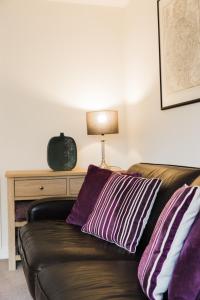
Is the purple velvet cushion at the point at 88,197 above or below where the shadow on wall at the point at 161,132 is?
below

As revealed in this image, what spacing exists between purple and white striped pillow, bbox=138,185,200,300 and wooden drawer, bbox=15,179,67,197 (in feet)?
5.40

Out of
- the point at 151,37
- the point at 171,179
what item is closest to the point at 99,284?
the point at 171,179

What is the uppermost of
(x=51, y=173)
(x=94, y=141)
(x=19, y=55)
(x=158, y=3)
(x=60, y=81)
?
(x=158, y=3)

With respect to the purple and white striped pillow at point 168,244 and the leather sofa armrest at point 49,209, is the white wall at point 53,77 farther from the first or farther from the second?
the purple and white striped pillow at point 168,244

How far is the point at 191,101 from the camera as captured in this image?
214 cm

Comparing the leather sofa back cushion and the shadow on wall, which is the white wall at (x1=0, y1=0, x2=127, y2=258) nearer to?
the shadow on wall

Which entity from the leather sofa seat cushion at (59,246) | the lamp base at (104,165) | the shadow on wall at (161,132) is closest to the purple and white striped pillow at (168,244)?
the leather sofa seat cushion at (59,246)

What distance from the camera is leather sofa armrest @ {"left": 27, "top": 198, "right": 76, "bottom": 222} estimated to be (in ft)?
7.95

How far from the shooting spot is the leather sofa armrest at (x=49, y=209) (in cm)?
242

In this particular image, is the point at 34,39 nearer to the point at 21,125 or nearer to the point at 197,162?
the point at 21,125

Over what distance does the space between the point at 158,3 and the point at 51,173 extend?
1.53 meters

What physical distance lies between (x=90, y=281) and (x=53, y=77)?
2260mm

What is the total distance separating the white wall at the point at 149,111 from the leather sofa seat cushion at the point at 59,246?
78cm

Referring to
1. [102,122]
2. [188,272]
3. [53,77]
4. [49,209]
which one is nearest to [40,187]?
[49,209]
